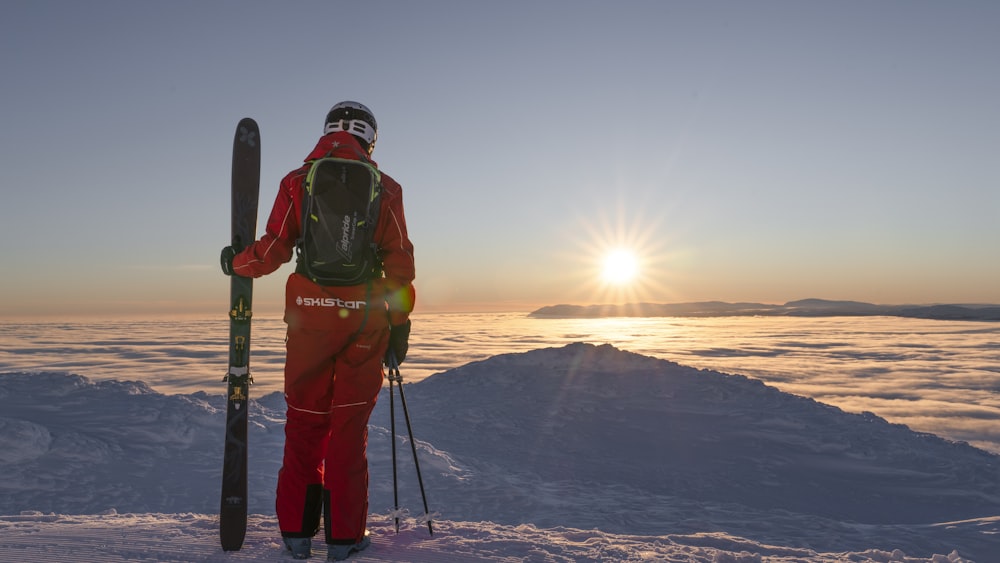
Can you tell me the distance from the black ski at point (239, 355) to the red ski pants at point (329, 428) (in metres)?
0.31

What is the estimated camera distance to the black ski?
10.8 ft

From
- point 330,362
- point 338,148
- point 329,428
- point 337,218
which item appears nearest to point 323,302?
point 330,362

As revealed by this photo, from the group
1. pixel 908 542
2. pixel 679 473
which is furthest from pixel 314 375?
pixel 679 473

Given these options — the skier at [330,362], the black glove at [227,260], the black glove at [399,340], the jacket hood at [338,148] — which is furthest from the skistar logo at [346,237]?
the black glove at [227,260]

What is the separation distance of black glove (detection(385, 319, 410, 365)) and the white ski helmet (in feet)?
3.53

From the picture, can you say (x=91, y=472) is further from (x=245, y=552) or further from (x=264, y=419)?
(x=245, y=552)

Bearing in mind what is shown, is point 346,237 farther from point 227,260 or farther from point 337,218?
point 227,260

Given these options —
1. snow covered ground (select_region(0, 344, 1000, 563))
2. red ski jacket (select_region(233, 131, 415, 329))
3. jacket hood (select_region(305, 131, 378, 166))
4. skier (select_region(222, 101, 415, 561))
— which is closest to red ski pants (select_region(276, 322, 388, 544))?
skier (select_region(222, 101, 415, 561))

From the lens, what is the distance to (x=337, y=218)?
3.16 metres

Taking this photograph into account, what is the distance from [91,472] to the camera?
812 centimetres

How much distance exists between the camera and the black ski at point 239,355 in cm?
330

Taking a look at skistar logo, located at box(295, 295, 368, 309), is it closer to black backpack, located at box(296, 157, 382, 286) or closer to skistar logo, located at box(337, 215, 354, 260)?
black backpack, located at box(296, 157, 382, 286)

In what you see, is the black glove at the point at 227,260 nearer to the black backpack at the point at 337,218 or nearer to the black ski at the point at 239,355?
the black ski at the point at 239,355

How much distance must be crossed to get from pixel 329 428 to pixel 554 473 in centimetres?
829
